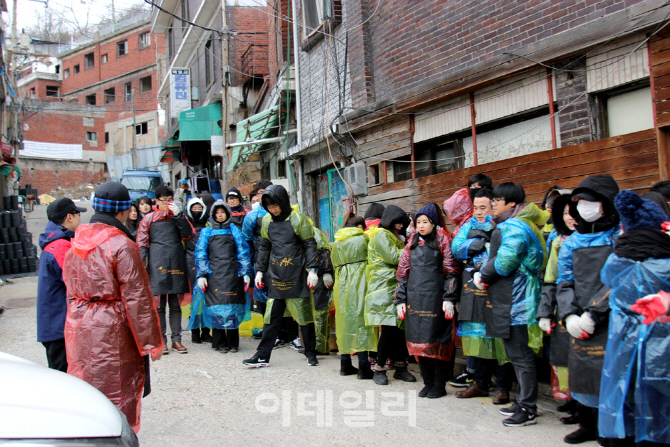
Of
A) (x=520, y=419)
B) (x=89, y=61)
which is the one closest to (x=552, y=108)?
(x=520, y=419)

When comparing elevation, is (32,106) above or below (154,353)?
above

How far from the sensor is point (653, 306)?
2.68 metres

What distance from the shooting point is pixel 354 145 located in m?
9.83

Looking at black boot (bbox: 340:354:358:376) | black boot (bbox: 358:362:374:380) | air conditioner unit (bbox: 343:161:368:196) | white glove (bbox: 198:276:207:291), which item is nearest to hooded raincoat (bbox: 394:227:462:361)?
black boot (bbox: 358:362:374:380)

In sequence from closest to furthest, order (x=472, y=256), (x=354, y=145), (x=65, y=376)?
(x=65, y=376) → (x=472, y=256) → (x=354, y=145)

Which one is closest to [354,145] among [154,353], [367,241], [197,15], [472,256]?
[367,241]

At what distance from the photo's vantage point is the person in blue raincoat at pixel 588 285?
323 cm

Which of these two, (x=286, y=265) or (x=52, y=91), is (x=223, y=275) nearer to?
(x=286, y=265)

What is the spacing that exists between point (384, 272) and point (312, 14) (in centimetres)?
848

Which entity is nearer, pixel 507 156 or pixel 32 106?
pixel 507 156

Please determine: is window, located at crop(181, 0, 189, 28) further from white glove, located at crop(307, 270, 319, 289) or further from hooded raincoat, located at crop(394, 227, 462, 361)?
hooded raincoat, located at crop(394, 227, 462, 361)

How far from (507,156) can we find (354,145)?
3.56 meters

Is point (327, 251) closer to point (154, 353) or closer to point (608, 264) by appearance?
point (154, 353)

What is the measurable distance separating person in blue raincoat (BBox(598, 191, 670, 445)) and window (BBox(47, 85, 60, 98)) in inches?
2296
